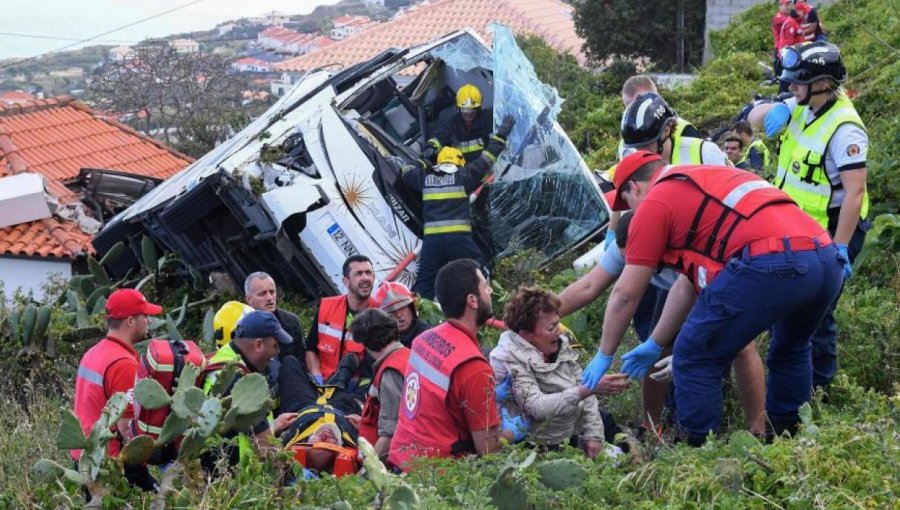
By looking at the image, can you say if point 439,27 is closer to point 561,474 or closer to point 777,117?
point 777,117

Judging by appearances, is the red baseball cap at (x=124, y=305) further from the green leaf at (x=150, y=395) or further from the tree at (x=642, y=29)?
the tree at (x=642, y=29)

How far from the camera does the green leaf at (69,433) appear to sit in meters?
4.41

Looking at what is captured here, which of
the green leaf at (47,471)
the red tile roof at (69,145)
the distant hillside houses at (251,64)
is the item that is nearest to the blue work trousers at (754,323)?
the green leaf at (47,471)

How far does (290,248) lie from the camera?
913cm

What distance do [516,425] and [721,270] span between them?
4.03 ft

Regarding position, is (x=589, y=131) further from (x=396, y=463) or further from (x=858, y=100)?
(x=396, y=463)

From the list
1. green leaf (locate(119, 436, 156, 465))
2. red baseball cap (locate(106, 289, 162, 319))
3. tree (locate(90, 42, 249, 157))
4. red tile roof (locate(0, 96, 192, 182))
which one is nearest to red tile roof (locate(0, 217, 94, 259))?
red tile roof (locate(0, 96, 192, 182))

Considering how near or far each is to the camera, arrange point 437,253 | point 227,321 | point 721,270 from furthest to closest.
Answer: point 437,253
point 227,321
point 721,270

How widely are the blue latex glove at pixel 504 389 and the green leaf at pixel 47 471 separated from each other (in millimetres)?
1948

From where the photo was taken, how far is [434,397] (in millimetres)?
4668

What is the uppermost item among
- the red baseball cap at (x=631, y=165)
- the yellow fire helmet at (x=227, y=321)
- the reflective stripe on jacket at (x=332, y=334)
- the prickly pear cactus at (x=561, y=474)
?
the red baseball cap at (x=631, y=165)

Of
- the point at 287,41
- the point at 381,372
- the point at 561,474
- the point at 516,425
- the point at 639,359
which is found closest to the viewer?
the point at 561,474

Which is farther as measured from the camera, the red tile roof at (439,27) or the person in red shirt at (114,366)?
the red tile roof at (439,27)

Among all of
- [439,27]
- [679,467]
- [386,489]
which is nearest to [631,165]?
[679,467]
